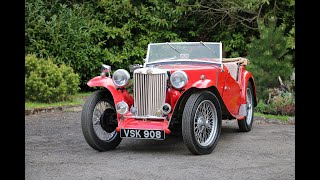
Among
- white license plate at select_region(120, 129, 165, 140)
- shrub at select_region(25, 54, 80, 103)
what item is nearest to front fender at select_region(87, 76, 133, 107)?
white license plate at select_region(120, 129, 165, 140)

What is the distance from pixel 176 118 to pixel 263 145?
1.41 metres

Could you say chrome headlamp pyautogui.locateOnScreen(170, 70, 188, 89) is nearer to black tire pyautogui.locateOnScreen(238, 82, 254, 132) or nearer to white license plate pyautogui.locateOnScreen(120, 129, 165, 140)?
white license plate pyautogui.locateOnScreen(120, 129, 165, 140)

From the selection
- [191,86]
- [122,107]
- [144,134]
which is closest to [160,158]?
[144,134]

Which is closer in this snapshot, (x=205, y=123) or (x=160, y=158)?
(x=160, y=158)

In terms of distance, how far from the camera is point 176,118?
6.89 metres

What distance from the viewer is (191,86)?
6594 millimetres

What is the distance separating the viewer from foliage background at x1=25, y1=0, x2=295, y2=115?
1400 cm

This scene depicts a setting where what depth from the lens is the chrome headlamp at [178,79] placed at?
662 cm

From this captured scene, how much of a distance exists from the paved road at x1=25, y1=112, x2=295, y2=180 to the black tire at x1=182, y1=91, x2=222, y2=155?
141 mm

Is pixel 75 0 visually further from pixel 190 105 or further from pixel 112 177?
pixel 112 177

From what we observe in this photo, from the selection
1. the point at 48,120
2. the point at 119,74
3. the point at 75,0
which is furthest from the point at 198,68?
the point at 75,0

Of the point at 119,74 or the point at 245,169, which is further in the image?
the point at 119,74

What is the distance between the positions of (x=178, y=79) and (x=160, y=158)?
1.02 m

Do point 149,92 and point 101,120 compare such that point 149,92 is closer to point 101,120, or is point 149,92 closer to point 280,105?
point 101,120
